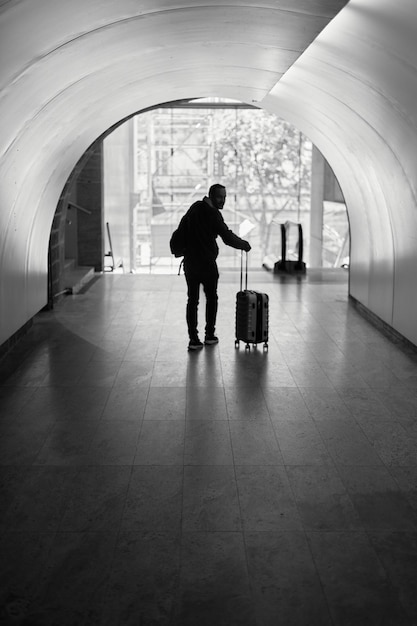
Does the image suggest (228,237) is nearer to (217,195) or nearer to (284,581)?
(217,195)

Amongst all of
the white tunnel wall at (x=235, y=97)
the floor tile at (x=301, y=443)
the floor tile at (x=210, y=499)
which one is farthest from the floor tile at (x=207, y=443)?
the white tunnel wall at (x=235, y=97)

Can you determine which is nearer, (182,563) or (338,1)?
(182,563)

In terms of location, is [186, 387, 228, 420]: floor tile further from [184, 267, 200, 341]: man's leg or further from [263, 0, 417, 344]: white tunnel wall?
[263, 0, 417, 344]: white tunnel wall

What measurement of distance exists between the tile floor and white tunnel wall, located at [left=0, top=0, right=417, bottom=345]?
1.31 meters

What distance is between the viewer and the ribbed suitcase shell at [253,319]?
30.7 ft

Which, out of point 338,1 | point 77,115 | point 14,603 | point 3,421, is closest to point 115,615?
point 14,603

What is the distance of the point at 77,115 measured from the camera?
9844 mm

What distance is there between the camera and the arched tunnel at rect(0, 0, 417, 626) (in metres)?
3.99

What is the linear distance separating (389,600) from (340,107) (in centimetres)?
737

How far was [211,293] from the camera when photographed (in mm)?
9461

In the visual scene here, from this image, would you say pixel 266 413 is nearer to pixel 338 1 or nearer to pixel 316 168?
pixel 338 1

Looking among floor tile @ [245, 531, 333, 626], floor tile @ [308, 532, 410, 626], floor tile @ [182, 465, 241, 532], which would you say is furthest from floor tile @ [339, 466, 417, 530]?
floor tile @ [182, 465, 241, 532]

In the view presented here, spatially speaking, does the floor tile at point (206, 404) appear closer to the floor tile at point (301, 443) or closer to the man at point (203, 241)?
the floor tile at point (301, 443)

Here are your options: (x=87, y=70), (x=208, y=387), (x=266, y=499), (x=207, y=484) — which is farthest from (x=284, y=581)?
(x=87, y=70)
